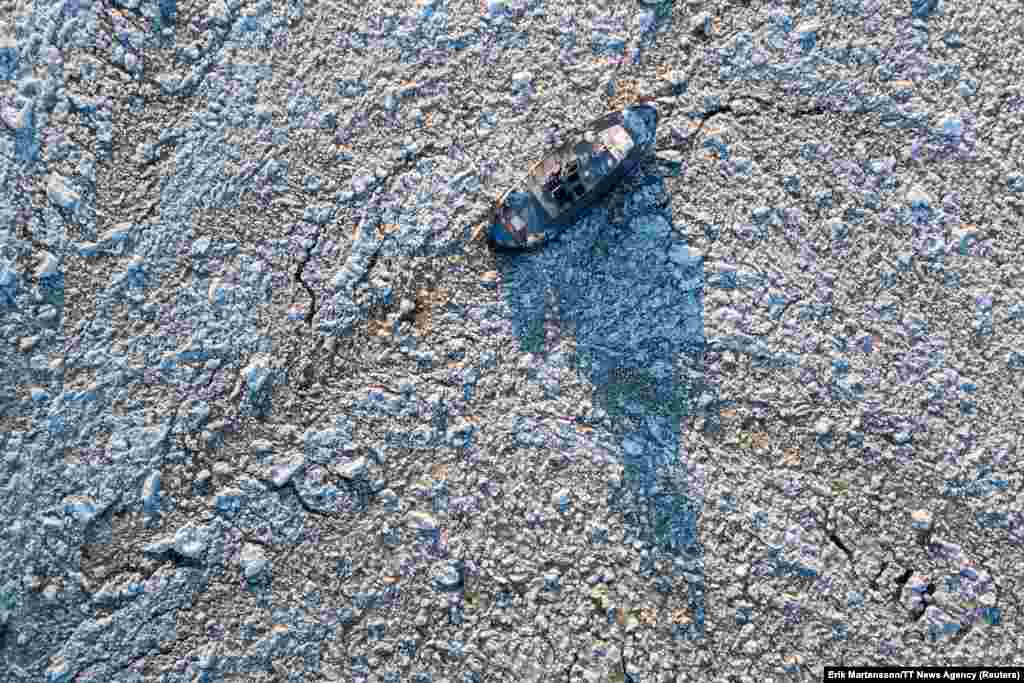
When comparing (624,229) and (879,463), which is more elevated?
(624,229)

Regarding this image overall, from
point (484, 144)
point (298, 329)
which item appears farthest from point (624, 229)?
point (298, 329)

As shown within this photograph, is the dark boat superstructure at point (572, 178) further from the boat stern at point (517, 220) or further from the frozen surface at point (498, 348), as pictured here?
the frozen surface at point (498, 348)

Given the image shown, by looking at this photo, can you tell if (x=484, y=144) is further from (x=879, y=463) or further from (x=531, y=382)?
(x=879, y=463)

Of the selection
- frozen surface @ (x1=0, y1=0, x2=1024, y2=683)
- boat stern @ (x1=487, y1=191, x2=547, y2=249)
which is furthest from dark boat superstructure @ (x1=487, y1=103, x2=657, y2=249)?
frozen surface @ (x1=0, y1=0, x2=1024, y2=683)

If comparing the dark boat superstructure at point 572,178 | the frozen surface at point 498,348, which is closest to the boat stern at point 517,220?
the dark boat superstructure at point 572,178

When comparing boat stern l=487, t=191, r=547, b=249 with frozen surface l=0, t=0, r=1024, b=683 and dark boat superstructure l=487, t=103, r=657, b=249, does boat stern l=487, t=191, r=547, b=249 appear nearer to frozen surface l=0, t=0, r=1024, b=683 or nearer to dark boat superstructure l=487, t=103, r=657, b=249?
dark boat superstructure l=487, t=103, r=657, b=249
